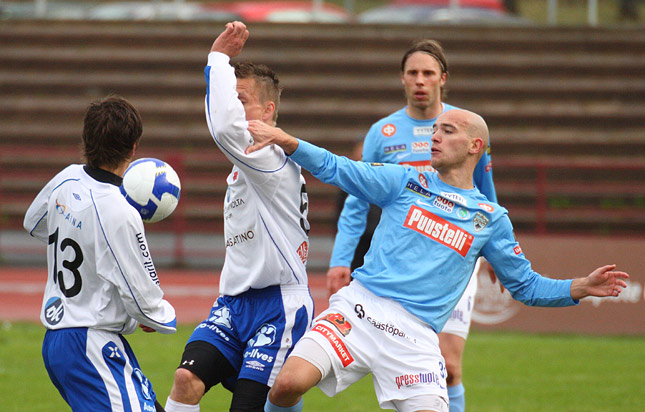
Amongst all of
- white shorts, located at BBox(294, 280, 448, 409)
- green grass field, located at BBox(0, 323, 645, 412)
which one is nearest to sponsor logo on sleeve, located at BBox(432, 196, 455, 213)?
white shorts, located at BBox(294, 280, 448, 409)

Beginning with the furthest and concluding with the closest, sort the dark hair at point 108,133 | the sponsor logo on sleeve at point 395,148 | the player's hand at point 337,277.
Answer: the sponsor logo on sleeve at point 395,148
the player's hand at point 337,277
the dark hair at point 108,133

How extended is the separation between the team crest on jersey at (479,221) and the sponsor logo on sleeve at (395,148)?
1.30m

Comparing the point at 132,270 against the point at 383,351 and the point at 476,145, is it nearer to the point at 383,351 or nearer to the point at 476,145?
the point at 383,351

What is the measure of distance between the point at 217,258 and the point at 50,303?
1041 centimetres

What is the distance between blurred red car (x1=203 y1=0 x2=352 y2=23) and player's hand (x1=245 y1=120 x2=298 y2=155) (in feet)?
46.8

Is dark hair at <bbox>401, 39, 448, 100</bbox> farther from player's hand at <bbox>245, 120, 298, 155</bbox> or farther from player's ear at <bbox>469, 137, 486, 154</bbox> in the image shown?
player's hand at <bbox>245, 120, 298, 155</bbox>

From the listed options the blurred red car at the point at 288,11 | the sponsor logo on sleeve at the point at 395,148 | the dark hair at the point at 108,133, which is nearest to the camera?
the dark hair at the point at 108,133

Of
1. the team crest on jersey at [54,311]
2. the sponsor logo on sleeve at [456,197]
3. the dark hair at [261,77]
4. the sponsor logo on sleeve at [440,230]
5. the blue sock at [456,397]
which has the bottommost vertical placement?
the blue sock at [456,397]

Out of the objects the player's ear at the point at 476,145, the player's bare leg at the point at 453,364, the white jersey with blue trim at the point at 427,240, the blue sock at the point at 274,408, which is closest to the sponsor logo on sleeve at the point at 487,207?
the white jersey with blue trim at the point at 427,240

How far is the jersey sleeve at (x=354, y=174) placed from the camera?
4.27 meters

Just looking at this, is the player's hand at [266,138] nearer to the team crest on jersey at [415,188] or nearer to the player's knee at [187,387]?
the team crest on jersey at [415,188]

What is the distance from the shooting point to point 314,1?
18.8 metres

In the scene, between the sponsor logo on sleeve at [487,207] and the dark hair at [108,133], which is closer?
the dark hair at [108,133]

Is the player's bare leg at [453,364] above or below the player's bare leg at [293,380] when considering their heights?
below
